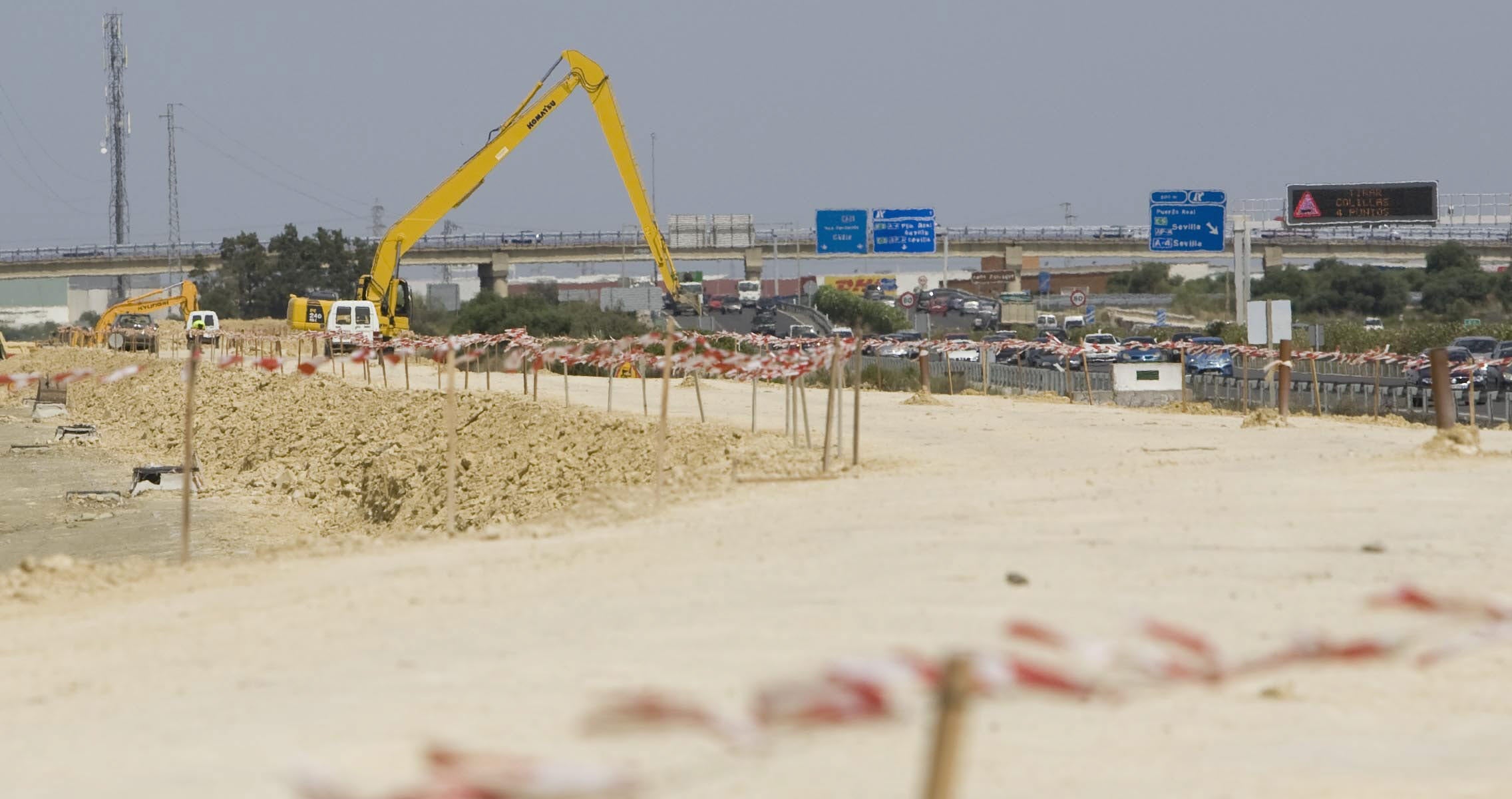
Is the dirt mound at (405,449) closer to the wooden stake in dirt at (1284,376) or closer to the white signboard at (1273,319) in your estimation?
the wooden stake in dirt at (1284,376)

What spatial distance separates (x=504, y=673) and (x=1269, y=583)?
180 inches

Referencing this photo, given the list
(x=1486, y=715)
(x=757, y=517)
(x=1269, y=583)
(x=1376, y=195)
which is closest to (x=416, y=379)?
(x=757, y=517)

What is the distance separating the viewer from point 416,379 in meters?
43.6

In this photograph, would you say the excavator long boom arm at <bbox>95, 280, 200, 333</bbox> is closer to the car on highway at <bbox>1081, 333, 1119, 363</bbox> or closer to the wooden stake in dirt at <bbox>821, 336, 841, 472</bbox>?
the car on highway at <bbox>1081, 333, 1119, 363</bbox>

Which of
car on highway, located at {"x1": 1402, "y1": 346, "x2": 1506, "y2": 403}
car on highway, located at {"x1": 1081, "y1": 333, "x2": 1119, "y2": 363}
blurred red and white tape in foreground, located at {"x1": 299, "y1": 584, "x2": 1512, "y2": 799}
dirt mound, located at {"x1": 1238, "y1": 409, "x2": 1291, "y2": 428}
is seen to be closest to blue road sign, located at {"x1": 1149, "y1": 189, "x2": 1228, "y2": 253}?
car on highway, located at {"x1": 1081, "y1": 333, "x2": 1119, "y2": 363}

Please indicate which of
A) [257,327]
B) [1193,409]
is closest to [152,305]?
[257,327]

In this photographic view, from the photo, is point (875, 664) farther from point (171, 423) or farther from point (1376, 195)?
point (1376, 195)

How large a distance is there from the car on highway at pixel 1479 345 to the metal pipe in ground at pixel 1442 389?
1081 inches

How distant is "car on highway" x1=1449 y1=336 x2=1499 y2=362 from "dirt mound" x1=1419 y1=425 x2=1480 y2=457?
30.7m

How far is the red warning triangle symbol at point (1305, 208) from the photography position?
84875 millimetres

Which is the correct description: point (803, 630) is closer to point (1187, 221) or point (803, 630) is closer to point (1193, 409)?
point (1193, 409)

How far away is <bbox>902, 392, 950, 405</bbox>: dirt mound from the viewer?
103 feet

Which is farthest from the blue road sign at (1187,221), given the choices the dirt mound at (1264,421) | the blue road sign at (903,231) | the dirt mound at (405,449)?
the dirt mound at (1264,421)

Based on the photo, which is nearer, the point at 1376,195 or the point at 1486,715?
the point at 1486,715
